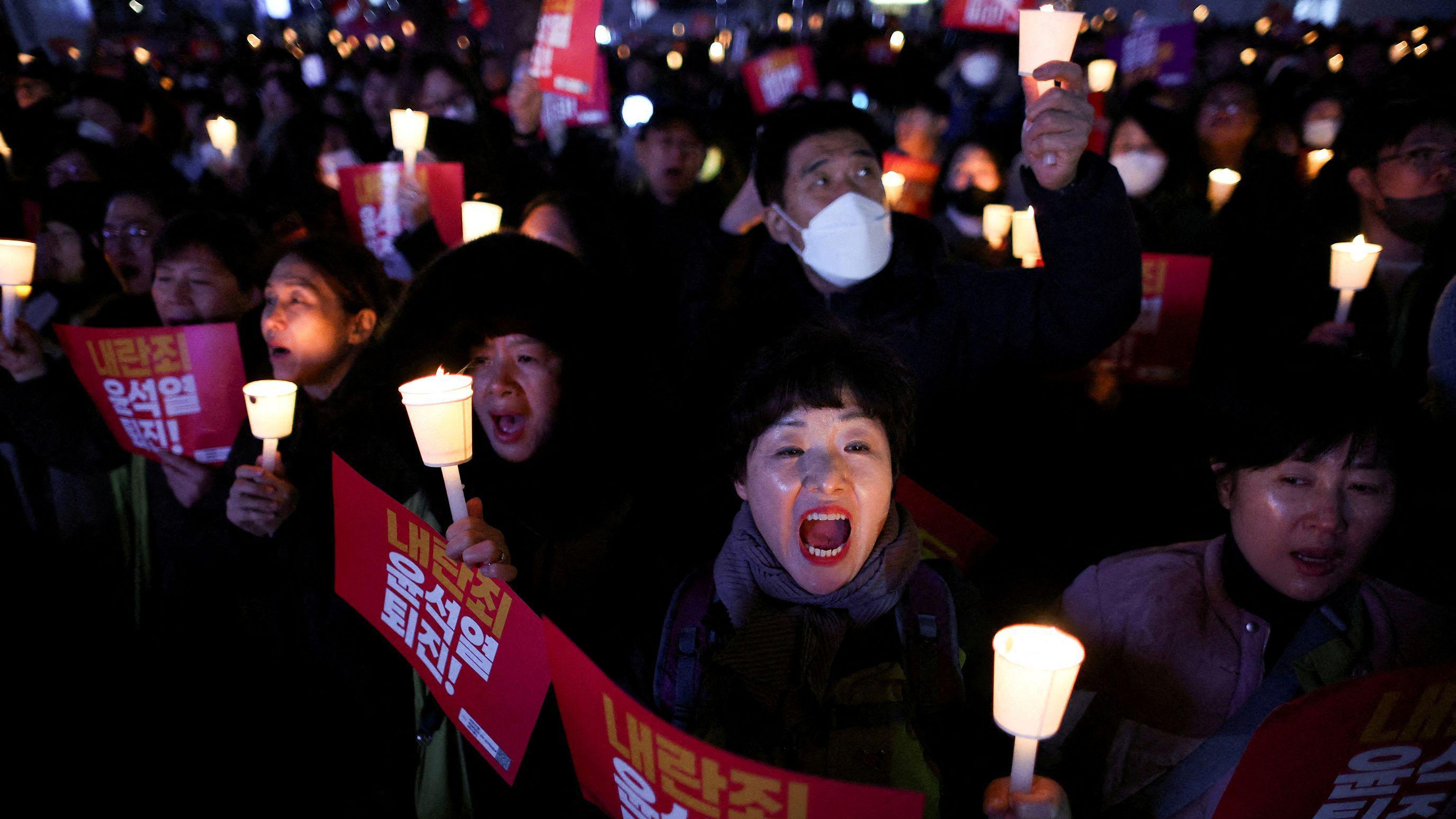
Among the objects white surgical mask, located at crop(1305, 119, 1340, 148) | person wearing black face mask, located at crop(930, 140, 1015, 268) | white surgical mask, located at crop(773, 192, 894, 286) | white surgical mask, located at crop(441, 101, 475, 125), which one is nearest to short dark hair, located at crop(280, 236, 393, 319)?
white surgical mask, located at crop(773, 192, 894, 286)

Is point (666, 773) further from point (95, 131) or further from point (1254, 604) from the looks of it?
point (95, 131)

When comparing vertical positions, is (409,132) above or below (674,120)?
below

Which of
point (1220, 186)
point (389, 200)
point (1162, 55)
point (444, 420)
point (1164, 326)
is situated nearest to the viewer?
point (444, 420)

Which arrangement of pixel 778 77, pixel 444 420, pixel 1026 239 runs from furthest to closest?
1. pixel 778 77
2. pixel 1026 239
3. pixel 444 420

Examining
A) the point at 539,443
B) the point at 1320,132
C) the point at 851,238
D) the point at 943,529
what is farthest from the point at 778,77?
the point at 943,529

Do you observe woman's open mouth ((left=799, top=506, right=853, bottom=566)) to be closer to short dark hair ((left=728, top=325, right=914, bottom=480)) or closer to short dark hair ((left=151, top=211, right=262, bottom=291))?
short dark hair ((left=728, top=325, right=914, bottom=480))

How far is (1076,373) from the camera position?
4.29 meters

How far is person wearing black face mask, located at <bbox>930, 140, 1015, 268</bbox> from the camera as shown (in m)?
5.39

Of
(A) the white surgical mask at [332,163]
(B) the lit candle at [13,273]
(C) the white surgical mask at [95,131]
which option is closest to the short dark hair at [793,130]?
(B) the lit candle at [13,273]

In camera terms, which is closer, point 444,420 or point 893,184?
point 444,420

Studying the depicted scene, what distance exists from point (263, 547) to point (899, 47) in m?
15.7

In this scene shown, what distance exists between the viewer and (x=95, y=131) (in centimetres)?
684

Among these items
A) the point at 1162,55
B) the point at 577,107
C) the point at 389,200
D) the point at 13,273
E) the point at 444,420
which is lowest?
the point at 444,420

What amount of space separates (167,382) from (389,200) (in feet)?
5.72
